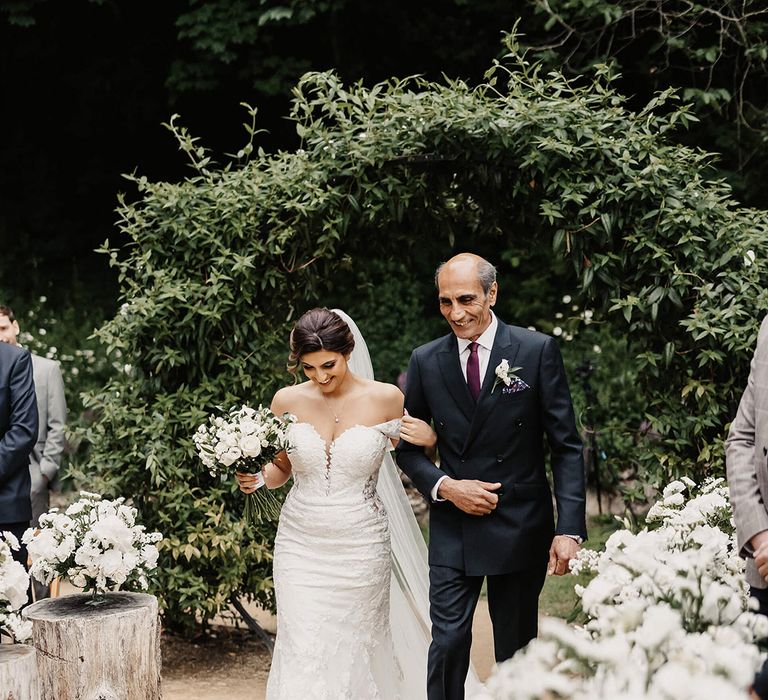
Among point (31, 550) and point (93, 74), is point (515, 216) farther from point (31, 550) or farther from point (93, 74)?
point (93, 74)

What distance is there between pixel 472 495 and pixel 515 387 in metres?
0.50

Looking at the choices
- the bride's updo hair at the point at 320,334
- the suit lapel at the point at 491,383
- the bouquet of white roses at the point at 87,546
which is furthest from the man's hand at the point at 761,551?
the bouquet of white roses at the point at 87,546

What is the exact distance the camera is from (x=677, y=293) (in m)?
5.50

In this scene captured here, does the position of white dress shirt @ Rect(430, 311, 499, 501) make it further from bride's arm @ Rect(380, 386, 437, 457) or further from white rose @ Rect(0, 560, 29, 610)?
white rose @ Rect(0, 560, 29, 610)

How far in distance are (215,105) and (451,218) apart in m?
7.59

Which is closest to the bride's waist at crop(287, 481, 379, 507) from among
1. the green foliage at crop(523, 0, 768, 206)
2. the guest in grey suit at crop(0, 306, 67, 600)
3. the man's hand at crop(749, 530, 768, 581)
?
the man's hand at crop(749, 530, 768, 581)

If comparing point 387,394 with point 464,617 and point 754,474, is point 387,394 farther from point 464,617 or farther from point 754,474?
point 754,474

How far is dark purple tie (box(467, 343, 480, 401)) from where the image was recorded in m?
4.79

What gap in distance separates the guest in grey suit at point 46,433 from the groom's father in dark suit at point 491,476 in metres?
3.09

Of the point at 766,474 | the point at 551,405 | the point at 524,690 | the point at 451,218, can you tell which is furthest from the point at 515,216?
the point at 524,690

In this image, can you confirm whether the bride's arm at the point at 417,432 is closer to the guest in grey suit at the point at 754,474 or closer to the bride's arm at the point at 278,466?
the bride's arm at the point at 278,466

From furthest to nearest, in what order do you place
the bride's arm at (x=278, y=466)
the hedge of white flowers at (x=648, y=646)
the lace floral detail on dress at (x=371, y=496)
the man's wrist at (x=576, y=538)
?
the bride's arm at (x=278, y=466), the lace floral detail on dress at (x=371, y=496), the man's wrist at (x=576, y=538), the hedge of white flowers at (x=648, y=646)

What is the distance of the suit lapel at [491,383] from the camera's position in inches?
185

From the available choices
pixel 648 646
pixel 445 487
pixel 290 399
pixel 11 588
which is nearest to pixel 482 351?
pixel 445 487
